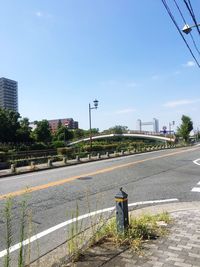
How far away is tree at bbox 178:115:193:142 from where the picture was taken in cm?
10075

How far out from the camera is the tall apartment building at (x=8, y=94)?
148 m

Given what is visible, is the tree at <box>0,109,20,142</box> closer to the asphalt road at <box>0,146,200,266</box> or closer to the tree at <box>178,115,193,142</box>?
the tree at <box>178,115,193,142</box>

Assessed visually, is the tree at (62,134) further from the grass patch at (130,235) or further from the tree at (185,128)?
the grass patch at (130,235)

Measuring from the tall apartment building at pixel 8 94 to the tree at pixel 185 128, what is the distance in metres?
76.6

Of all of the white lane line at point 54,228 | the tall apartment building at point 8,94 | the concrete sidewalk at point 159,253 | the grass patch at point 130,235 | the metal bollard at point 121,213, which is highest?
the tall apartment building at point 8,94

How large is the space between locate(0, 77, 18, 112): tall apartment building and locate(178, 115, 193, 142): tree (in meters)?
76.6

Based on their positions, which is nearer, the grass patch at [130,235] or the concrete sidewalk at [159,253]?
the concrete sidewalk at [159,253]

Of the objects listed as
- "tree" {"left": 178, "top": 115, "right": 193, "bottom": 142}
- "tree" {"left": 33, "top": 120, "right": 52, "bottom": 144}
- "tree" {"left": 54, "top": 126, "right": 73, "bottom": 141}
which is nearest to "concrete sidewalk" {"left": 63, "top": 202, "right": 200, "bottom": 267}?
"tree" {"left": 178, "top": 115, "right": 193, "bottom": 142}

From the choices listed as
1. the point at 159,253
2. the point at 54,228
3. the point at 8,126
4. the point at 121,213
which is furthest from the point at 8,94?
the point at 159,253

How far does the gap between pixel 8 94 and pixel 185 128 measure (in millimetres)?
84232

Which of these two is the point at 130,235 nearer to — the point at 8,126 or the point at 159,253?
the point at 159,253

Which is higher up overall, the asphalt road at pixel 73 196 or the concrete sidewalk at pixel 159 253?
the concrete sidewalk at pixel 159 253

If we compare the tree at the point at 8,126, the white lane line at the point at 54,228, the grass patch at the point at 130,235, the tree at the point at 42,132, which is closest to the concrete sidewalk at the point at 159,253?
the grass patch at the point at 130,235

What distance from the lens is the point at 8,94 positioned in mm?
151750
